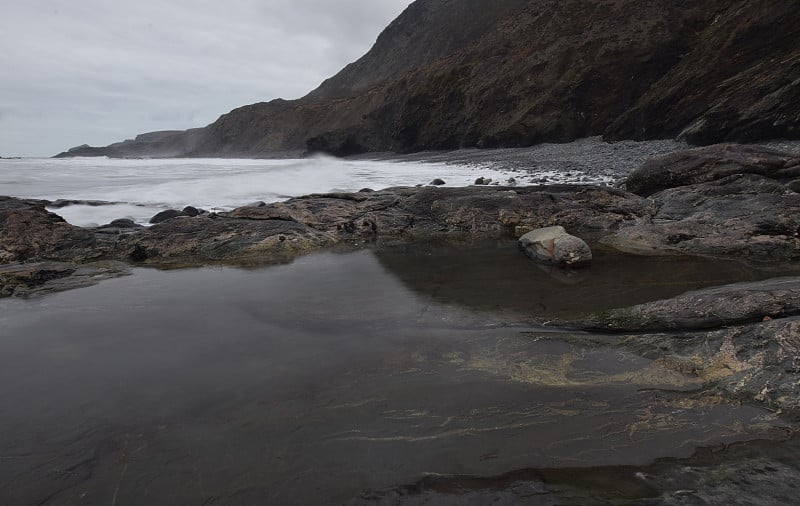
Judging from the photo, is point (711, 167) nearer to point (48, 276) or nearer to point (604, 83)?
point (48, 276)

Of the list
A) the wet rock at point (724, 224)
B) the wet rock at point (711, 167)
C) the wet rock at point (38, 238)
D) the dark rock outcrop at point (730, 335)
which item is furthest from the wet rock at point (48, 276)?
the wet rock at point (711, 167)

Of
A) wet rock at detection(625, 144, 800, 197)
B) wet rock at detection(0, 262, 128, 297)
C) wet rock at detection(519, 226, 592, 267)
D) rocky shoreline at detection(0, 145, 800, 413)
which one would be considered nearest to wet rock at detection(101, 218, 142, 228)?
rocky shoreline at detection(0, 145, 800, 413)

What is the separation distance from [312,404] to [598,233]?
5929mm

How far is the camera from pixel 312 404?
2.85 metres

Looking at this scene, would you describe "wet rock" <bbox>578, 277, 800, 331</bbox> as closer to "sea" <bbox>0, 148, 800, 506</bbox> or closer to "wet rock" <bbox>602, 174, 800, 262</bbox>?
"sea" <bbox>0, 148, 800, 506</bbox>

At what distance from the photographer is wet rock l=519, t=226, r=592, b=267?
219 inches

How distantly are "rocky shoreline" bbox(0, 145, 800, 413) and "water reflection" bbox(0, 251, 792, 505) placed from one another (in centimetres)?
60

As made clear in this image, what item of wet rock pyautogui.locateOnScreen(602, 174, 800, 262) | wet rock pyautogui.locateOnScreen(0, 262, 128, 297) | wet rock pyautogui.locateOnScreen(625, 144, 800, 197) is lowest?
wet rock pyautogui.locateOnScreen(0, 262, 128, 297)

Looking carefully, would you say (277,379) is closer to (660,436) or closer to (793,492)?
(660,436)

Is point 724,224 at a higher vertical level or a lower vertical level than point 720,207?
lower

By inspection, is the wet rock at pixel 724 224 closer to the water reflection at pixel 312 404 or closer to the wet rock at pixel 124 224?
the water reflection at pixel 312 404

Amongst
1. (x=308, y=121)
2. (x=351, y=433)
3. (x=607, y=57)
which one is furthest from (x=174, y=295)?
(x=308, y=121)

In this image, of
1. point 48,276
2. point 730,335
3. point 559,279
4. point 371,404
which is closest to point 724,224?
point 559,279

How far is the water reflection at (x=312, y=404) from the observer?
2.25 m
